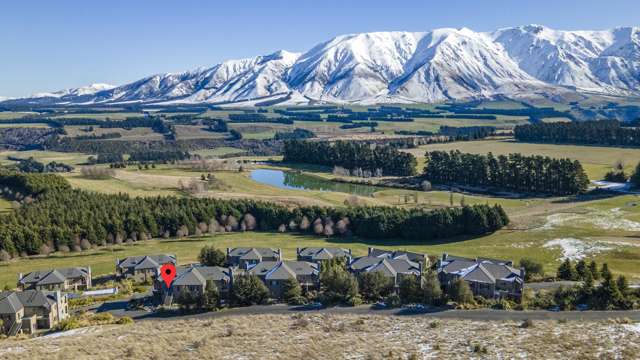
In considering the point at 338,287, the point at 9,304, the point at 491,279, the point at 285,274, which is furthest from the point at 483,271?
the point at 9,304

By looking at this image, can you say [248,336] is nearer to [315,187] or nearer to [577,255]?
[577,255]

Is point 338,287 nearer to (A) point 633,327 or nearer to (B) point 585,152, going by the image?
(A) point 633,327

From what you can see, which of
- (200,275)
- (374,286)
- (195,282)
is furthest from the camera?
(200,275)

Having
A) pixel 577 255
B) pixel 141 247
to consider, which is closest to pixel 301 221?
pixel 141 247

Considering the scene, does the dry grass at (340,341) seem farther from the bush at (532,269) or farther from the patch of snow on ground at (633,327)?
the bush at (532,269)

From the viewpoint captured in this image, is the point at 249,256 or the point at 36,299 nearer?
the point at 36,299

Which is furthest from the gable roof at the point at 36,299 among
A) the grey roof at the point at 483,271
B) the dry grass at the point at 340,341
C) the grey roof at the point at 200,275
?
the grey roof at the point at 483,271

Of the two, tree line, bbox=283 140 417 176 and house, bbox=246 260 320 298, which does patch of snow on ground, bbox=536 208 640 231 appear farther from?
tree line, bbox=283 140 417 176
